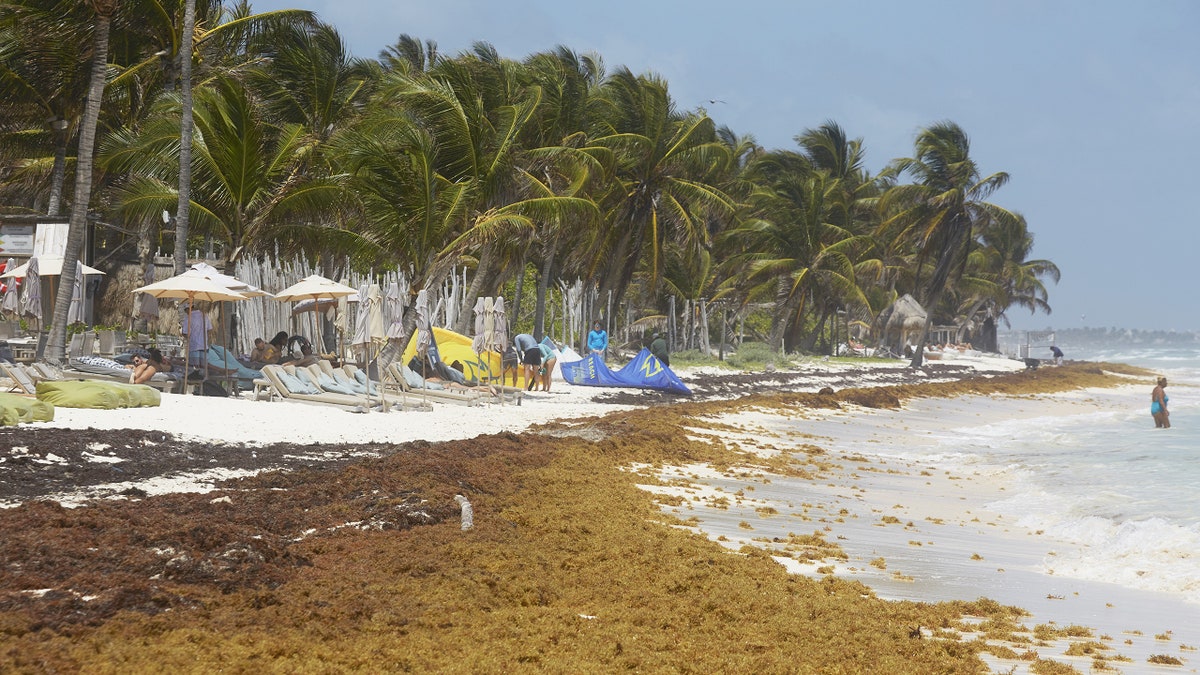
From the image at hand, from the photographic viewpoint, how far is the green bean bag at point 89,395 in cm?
1138

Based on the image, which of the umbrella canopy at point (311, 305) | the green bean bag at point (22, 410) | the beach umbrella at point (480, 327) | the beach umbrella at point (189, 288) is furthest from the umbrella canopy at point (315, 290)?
the green bean bag at point (22, 410)

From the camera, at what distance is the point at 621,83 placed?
2947 cm

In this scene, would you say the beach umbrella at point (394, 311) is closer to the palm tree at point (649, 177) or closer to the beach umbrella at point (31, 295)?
the beach umbrella at point (31, 295)

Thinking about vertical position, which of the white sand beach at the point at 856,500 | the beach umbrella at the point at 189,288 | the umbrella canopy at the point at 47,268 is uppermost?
the umbrella canopy at the point at 47,268

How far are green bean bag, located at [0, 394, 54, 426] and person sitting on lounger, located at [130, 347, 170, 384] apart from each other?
3.67 metres

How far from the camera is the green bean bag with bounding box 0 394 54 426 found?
986 cm

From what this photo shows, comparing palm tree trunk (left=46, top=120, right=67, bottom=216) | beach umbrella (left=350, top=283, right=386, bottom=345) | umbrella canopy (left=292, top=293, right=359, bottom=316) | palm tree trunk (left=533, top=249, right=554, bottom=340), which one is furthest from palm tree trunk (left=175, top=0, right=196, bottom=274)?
palm tree trunk (left=533, top=249, right=554, bottom=340)

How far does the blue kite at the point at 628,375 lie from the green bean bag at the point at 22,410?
13.1 meters

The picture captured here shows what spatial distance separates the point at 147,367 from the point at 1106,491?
12.1 meters

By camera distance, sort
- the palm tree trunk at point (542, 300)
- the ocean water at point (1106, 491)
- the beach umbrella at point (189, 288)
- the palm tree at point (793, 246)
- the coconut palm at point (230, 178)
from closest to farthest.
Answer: the ocean water at point (1106, 491)
the beach umbrella at point (189, 288)
the coconut palm at point (230, 178)
the palm tree trunk at point (542, 300)
the palm tree at point (793, 246)

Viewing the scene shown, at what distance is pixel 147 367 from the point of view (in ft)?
→ 46.4

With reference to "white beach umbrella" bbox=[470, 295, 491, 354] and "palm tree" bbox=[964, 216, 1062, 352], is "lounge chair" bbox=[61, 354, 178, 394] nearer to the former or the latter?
"white beach umbrella" bbox=[470, 295, 491, 354]

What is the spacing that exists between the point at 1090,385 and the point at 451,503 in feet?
135

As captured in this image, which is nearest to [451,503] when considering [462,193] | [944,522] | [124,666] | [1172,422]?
[124,666]
